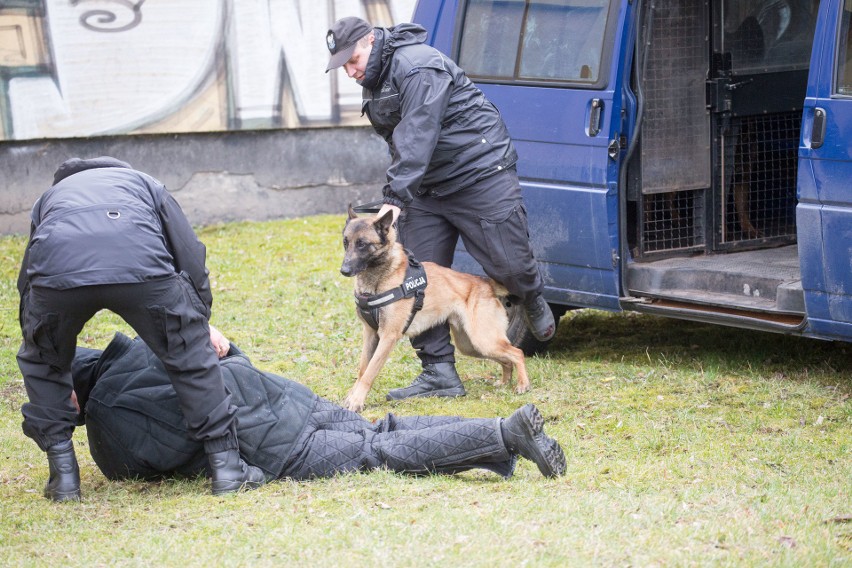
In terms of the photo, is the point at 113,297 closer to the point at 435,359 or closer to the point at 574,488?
the point at 574,488

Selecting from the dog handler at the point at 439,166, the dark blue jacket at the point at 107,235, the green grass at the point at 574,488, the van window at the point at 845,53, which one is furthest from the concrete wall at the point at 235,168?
the van window at the point at 845,53

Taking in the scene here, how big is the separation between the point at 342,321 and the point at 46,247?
13.6 ft

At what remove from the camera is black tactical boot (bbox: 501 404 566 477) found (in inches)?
168

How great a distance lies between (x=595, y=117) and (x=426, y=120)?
1069 mm

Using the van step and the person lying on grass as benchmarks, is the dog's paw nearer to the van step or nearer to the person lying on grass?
the person lying on grass

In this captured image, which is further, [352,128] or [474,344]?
[352,128]

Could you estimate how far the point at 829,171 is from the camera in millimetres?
5227

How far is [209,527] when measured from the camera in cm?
396

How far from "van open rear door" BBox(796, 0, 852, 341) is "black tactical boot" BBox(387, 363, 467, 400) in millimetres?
2012

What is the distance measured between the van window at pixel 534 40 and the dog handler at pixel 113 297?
8.94ft

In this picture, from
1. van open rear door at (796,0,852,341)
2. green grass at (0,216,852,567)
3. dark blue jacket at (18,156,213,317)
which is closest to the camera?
green grass at (0,216,852,567)

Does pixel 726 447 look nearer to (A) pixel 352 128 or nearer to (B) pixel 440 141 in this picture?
(B) pixel 440 141

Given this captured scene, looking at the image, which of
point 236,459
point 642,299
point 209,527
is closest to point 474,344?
point 642,299

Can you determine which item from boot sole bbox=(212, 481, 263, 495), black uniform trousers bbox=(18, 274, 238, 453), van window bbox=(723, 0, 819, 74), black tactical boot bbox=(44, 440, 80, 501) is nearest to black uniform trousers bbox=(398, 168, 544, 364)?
van window bbox=(723, 0, 819, 74)
